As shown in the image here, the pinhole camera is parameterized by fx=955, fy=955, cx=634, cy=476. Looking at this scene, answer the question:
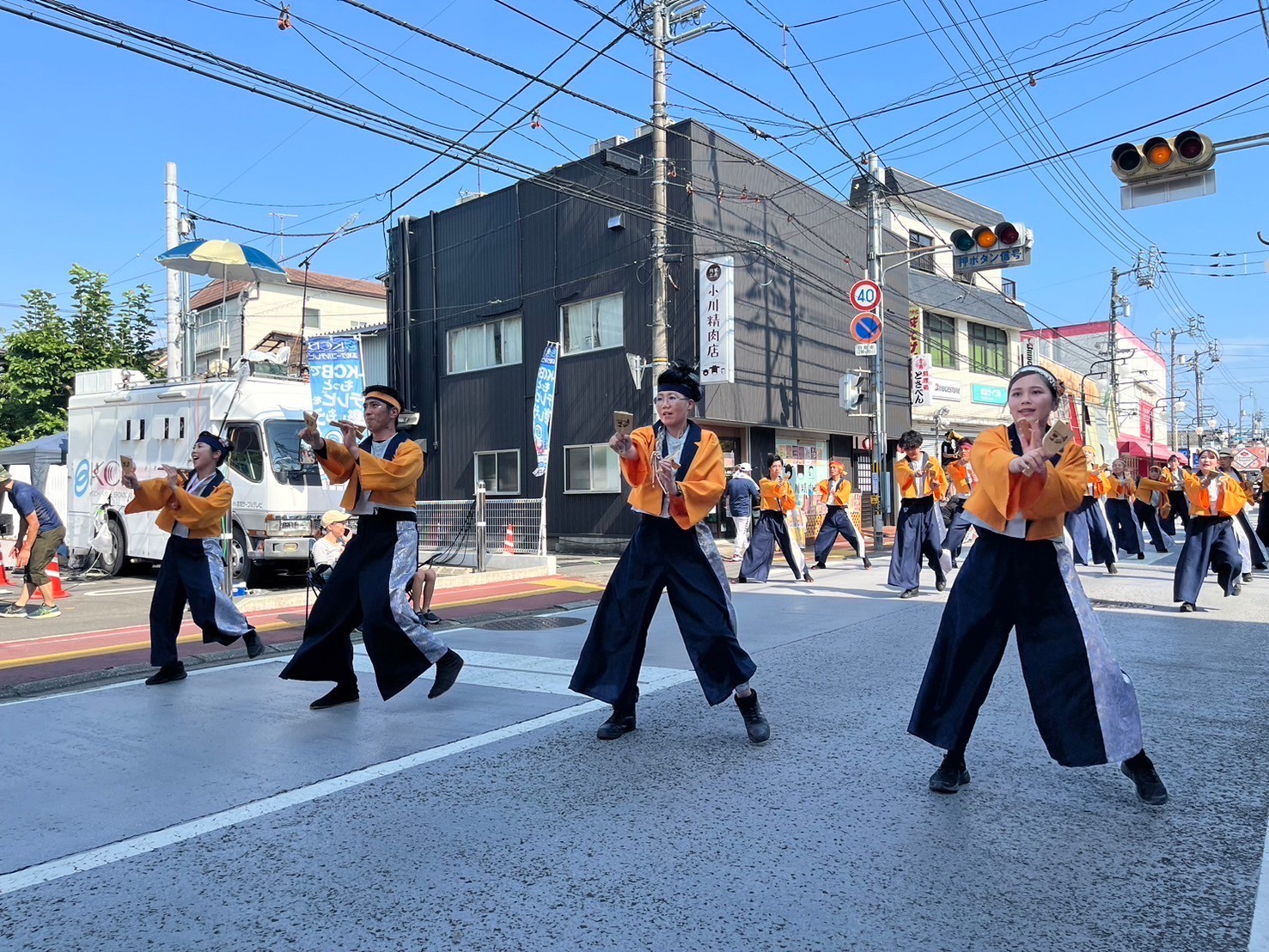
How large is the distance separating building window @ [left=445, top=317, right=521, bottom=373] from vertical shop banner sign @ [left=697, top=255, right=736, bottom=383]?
5447mm

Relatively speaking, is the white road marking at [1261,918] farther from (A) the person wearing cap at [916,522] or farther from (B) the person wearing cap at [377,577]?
(A) the person wearing cap at [916,522]

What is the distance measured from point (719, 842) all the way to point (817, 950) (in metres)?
0.81

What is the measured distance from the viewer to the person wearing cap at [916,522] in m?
11.3

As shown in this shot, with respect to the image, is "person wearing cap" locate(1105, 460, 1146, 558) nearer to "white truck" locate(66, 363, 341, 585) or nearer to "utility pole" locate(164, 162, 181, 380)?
"white truck" locate(66, 363, 341, 585)

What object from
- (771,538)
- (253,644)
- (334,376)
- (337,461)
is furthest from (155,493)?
(771,538)

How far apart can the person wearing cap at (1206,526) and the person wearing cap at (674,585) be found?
6867 mm

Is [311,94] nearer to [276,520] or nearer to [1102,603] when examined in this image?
[276,520]

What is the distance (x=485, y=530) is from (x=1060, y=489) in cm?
1181

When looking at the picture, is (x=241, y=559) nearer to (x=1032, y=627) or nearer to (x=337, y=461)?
(x=337, y=461)

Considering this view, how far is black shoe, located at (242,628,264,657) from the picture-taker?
7.04 metres

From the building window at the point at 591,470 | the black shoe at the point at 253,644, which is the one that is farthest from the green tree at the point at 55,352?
the black shoe at the point at 253,644

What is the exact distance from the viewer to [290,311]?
3584 centimetres

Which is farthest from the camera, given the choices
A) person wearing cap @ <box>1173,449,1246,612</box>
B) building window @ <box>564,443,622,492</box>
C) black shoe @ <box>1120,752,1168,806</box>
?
building window @ <box>564,443,622,492</box>

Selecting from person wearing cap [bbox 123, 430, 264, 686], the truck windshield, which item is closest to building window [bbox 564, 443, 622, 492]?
the truck windshield
